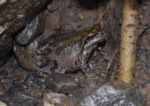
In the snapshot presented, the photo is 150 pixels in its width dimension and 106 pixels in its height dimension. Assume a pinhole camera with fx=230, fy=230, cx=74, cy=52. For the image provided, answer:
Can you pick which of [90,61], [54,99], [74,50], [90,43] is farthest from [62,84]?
[90,43]

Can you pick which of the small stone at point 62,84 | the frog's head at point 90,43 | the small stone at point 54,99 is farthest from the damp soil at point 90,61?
the frog's head at point 90,43

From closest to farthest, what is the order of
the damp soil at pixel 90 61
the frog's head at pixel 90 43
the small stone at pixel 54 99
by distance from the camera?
1. the small stone at pixel 54 99
2. the damp soil at pixel 90 61
3. the frog's head at pixel 90 43

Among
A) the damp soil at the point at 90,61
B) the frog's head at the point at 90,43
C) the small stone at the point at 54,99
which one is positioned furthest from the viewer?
the frog's head at the point at 90,43

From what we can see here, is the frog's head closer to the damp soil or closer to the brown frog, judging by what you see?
the brown frog

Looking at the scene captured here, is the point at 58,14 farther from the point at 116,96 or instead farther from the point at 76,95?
the point at 116,96

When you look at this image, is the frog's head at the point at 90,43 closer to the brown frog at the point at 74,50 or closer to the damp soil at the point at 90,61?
the brown frog at the point at 74,50

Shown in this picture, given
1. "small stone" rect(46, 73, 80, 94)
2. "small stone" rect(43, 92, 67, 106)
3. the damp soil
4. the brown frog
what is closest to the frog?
the brown frog

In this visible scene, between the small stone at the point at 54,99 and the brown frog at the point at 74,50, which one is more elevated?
the brown frog at the point at 74,50

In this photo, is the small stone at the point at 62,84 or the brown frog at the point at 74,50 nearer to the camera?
the small stone at the point at 62,84
